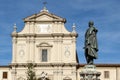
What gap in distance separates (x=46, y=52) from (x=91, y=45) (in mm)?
45990

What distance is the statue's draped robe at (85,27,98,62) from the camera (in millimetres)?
22969

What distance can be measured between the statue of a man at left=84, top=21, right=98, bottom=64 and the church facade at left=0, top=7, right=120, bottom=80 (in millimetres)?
44039

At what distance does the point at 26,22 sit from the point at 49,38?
185 inches

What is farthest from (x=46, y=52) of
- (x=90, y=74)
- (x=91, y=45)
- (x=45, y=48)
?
(x=90, y=74)

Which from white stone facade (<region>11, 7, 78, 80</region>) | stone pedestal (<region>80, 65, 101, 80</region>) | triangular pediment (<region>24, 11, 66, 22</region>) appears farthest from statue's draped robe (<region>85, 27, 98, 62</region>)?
triangular pediment (<region>24, 11, 66, 22</region>)

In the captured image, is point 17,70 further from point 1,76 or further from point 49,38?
point 49,38

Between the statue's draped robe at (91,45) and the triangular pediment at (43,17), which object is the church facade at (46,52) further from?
the statue's draped robe at (91,45)

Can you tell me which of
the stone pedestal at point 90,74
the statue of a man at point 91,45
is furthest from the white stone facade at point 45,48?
the stone pedestal at point 90,74

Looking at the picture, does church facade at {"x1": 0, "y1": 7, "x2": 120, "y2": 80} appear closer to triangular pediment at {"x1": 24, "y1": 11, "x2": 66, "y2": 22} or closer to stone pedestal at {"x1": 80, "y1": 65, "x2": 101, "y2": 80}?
A: triangular pediment at {"x1": 24, "y1": 11, "x2": 66, "y2": 22}

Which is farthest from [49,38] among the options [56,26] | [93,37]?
[93,37]

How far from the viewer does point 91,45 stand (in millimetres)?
23031

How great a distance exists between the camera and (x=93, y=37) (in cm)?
2316

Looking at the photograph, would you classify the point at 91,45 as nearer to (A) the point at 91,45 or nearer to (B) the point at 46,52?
(A) the point at 91,45

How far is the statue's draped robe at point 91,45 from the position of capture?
22969 millimetres
